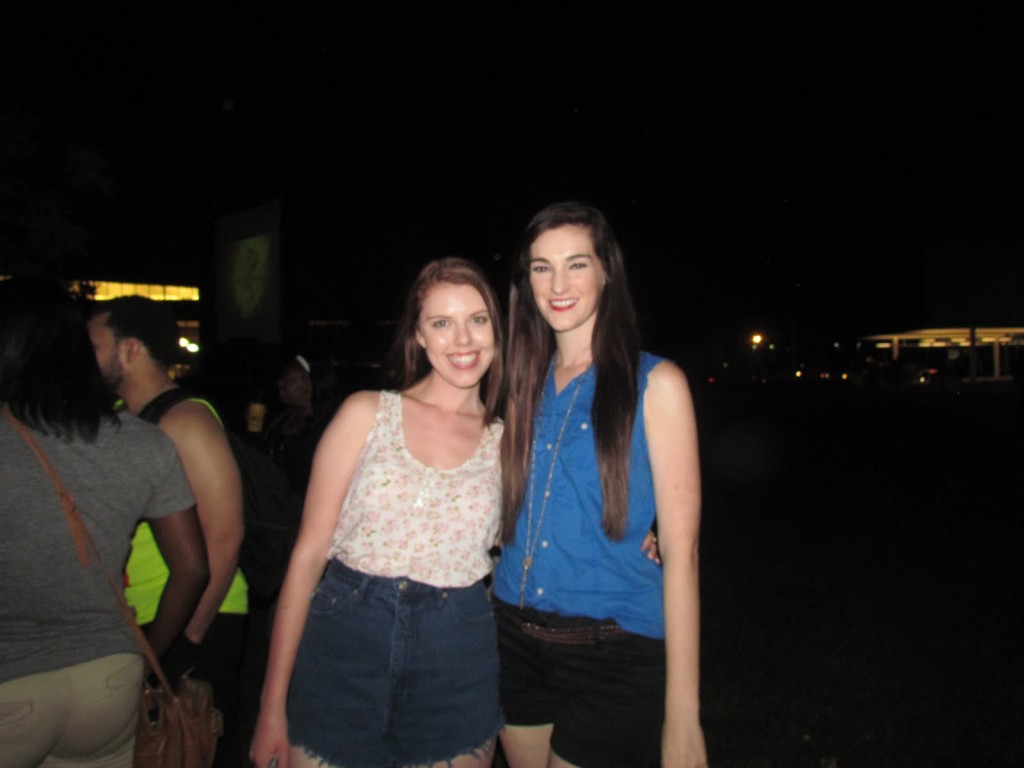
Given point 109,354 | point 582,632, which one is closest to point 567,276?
point 582,632

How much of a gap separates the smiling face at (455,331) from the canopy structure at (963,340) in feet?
136

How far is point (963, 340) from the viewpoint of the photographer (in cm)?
4378

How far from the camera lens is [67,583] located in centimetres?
188

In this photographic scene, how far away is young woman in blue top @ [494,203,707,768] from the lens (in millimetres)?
2020

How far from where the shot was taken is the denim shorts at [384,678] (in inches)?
78.2

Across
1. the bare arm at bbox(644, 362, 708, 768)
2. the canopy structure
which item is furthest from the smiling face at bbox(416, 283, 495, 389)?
the canopy structure

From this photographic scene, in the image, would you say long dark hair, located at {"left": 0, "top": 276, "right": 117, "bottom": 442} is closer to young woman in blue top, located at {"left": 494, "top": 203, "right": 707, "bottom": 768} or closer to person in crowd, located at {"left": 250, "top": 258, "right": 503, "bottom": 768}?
person in crowd, located at {"left": 250, "top": 258, "right": 503, "bottom": 768}

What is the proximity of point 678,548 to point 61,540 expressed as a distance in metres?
1.64

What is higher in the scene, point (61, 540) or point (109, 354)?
point (109, 354)

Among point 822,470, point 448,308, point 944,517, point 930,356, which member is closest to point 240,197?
point 822,470

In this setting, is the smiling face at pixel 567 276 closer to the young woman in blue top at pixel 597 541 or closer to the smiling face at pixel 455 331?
the young woman in blue top at pixel 597 541

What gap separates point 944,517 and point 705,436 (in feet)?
28.1

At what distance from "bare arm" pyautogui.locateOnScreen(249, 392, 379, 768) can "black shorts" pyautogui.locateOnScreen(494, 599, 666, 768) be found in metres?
0.66

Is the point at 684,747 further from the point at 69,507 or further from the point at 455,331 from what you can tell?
the point at 69,507
